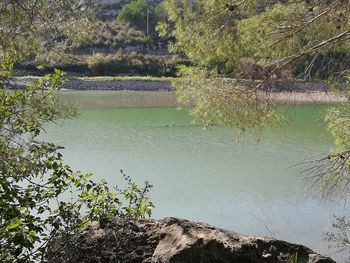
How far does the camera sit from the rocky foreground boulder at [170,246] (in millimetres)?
2043

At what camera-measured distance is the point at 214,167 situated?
33.3 feet

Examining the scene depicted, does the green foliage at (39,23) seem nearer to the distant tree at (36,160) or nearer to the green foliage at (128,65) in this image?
the distant tree at (36,160)

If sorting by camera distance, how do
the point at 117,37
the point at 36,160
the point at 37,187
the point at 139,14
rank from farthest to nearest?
the point at 139,14, the point at 117,37, the point at 36,160, the point at 37,187

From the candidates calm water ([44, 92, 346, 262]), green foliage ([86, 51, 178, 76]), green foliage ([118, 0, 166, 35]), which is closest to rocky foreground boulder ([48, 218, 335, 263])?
calm water ([44, 92, 346, 262])

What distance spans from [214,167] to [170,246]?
8.12 m

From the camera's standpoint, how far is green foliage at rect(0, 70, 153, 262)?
204 cm

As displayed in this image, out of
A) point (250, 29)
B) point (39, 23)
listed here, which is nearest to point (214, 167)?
point (250, 29)

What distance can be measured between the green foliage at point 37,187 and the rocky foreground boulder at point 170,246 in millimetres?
87

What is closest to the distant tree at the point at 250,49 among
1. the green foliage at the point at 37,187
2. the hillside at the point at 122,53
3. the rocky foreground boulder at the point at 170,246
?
the green foliage at the point at 37,187

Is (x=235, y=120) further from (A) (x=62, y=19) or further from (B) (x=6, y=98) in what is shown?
(B) (x=6, y=98)

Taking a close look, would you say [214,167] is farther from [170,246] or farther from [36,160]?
[170,246]

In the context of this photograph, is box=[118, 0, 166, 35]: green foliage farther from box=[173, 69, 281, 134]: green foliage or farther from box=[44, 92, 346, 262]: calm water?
box=[173, 69, 281, 134]: green foliage

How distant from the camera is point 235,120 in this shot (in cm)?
457

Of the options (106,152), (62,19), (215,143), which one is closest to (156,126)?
(215,143)
